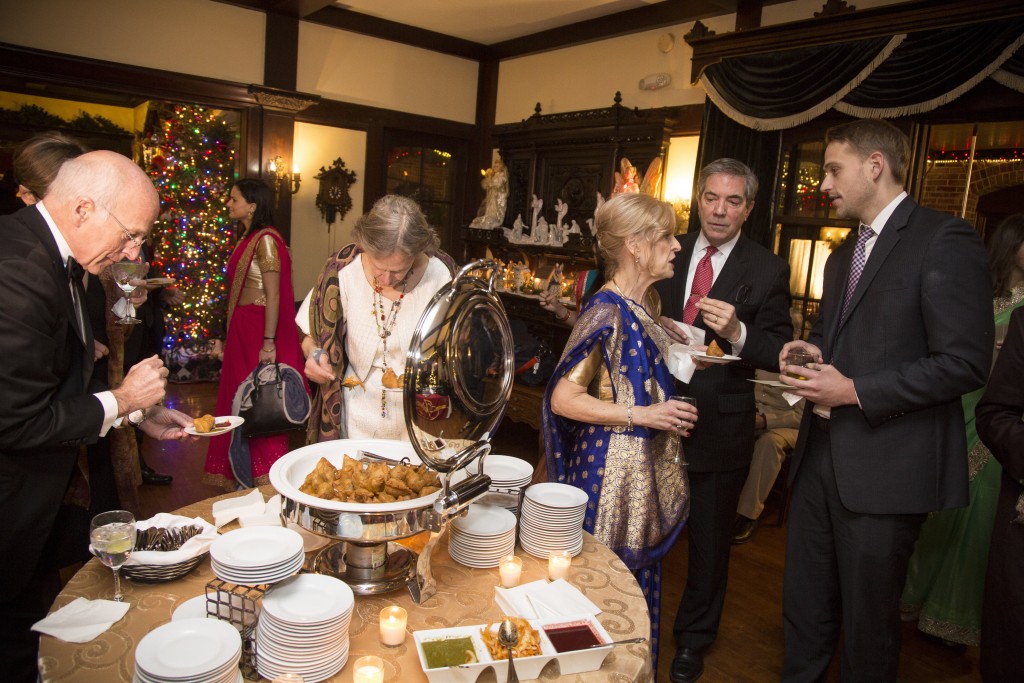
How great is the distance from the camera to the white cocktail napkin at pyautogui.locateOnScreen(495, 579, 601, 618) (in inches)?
54.7

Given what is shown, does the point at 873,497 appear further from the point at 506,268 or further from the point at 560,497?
the point at 506,268

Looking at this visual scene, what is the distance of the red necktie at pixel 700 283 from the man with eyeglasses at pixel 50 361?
178 centimetres

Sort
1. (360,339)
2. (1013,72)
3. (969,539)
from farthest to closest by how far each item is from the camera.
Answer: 1. (1013,72)
2. (969,539)
3. (360,339)

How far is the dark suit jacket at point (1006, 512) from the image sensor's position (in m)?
1.98

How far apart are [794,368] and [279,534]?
147 cm

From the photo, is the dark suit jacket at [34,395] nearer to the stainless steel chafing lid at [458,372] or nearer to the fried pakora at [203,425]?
the fried pakora at [203,425]

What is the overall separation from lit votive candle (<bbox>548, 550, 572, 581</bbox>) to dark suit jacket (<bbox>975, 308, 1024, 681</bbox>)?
135cm

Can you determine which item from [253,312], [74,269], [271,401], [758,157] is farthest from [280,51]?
[74,269]

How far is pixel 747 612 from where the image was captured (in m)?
3.20

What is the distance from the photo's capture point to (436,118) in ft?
25.3

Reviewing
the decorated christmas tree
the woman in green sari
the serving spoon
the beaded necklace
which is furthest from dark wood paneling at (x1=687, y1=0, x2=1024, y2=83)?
the decorated christmas tree

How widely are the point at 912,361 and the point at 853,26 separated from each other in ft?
9.84

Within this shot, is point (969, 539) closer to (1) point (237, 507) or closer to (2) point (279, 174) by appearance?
(1) point (237, 507)

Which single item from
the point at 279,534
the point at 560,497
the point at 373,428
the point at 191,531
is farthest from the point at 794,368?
the point at 191,531
